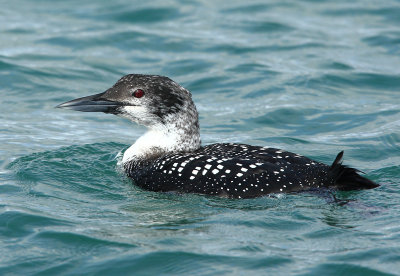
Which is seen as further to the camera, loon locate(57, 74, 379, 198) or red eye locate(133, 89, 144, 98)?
red eye locate(133, 89, 144, 98)

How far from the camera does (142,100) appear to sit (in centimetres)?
691

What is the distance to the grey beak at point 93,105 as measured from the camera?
6930mm

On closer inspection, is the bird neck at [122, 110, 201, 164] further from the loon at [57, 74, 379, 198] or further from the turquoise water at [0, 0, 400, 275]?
the turquoise water at [0, 0, 400, 275]

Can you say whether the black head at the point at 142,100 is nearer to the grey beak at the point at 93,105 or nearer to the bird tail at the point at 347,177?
the grey beak at the point at 93,105

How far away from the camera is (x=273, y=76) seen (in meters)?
10.8

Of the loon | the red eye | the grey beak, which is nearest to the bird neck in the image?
the loon

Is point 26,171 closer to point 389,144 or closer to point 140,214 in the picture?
point 140,214

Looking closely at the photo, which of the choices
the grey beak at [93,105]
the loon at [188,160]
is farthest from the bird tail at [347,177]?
the grey beak at [93,105]

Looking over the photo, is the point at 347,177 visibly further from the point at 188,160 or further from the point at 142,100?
the point at 142,100

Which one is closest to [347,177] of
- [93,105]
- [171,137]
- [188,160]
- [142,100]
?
[188,160]

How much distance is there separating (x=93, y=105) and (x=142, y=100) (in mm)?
473

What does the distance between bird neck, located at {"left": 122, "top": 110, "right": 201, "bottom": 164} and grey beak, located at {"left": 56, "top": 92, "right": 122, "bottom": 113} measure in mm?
433

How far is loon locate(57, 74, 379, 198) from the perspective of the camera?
608cm

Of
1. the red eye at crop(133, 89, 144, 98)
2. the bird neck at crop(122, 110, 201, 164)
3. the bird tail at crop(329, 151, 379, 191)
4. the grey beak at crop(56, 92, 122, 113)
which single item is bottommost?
the bird tail at crop(329, 151, 379, 191)
